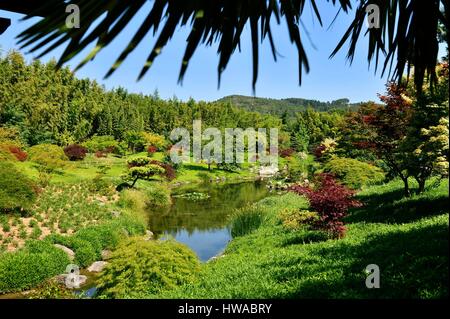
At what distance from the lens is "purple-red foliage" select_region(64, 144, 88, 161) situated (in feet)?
130

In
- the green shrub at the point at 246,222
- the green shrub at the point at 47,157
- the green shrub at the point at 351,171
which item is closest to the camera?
the green shrub at the point at 246,222

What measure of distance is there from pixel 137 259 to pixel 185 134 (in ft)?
172

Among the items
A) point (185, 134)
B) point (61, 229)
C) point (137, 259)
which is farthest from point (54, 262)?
point (185, 134)

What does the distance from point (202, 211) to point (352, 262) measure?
17.4 m

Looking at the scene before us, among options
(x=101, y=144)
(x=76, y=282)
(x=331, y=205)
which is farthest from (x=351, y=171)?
→ (x=101, y=144)

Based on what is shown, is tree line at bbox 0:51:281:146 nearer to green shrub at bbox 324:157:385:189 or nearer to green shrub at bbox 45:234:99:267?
green shrub at bbox 45:234:99:267

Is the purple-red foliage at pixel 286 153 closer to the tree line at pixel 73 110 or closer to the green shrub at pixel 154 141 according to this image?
the tree line at pixel 73 110

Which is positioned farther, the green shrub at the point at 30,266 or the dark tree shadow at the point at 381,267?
the green shrub at the point at 30,266

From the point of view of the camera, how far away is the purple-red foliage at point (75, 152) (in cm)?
3959

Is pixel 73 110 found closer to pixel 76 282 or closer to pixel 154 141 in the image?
pixel 154 141

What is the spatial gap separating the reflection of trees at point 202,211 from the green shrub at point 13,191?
5890 mm

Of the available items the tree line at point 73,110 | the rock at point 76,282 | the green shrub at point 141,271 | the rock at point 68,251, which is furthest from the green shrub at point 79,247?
the tree line at point 73,110

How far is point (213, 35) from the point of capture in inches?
56.2

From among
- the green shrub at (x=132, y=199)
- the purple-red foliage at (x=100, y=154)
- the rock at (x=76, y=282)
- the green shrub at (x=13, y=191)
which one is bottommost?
the rock at (x=76, y=282)
